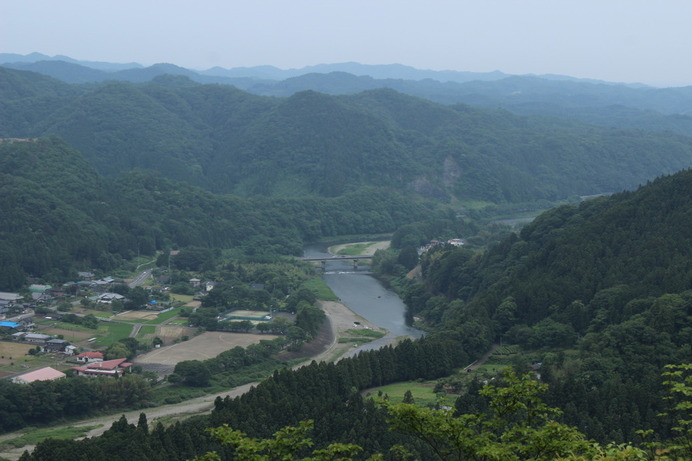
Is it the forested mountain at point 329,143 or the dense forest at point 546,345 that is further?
the forested mountain at point 329,143

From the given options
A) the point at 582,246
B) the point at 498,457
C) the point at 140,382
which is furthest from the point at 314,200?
the point at 498,457

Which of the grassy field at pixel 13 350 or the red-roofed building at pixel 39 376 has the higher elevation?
the red-roofed building at pixel 39 376

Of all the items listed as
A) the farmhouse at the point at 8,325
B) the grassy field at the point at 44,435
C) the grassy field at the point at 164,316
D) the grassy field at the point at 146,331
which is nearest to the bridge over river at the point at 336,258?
the grassy field at the point at 164,316

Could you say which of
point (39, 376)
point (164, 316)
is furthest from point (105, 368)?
point (164, 316)

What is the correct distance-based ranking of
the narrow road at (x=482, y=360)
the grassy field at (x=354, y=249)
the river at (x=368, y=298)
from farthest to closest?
Answer: the grassy field at (x=354, y=249) → the river at (x=368, y=298) → the narrow road at (x=482, y=360)

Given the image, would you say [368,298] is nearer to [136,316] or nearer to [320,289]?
[320,289]

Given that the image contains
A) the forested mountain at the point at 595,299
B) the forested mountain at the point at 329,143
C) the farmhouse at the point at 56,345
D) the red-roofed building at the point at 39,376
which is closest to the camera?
the forested mountain at the point at 595,299

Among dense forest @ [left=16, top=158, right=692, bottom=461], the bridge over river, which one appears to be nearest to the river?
the bridge over river

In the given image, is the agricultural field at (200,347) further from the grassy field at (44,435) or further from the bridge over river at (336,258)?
the bridge over river at (336,258)
